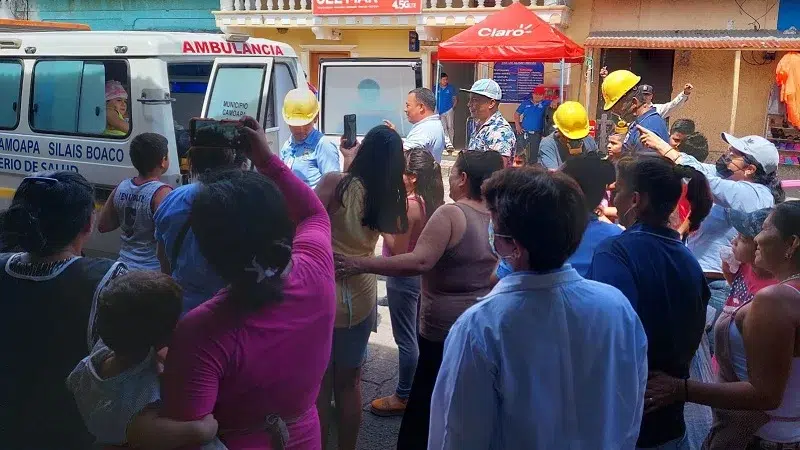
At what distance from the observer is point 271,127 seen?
610 centimetres

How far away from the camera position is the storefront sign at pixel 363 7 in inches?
539

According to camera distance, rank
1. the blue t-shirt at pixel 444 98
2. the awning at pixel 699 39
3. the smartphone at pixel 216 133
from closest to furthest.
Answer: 1. the smartphone at pixel 216 133
2. the awning at pixel 699 39
3. the blue t-shirt at pixel 444 98

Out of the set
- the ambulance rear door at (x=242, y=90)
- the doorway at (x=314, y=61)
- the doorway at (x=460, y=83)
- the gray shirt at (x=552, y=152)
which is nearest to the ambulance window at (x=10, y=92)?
the ambulance rear door at (x=242, y=90)

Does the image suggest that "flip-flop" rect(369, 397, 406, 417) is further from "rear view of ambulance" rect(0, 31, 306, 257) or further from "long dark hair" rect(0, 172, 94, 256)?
"rear view of ambulance" rect(0, 31, 306, 257)

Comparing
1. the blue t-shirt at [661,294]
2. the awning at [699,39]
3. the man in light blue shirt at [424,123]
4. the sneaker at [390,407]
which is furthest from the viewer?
the awning at [699,39]

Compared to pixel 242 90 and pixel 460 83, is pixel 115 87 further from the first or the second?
pixel 460 83

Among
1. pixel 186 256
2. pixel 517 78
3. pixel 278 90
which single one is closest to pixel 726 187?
pixel 186 256

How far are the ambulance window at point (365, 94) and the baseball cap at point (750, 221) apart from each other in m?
4.05

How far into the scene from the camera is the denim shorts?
2900 mm

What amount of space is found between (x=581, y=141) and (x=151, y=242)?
3067 mm

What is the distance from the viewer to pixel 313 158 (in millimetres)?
4758

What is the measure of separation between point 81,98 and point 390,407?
3.60 meters

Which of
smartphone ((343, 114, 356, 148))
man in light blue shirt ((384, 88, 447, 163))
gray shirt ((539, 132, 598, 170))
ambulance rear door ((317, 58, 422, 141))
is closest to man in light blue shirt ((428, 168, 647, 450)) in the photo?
smartphone ((343, 114, 356, 148))

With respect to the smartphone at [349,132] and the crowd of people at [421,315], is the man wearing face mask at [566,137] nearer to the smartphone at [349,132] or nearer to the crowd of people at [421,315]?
the smartphone at [349,132]
